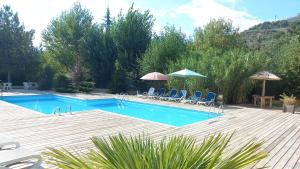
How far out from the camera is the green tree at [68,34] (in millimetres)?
24109

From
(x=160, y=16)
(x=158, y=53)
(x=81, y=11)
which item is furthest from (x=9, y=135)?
(x=81, y=11)

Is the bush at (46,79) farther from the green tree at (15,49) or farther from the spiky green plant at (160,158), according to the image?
the spiky green plant at (160,158)

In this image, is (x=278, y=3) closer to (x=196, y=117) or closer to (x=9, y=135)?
(x=196, y=117)

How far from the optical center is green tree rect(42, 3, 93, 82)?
79.1 ft

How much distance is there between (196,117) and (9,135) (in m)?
7.56

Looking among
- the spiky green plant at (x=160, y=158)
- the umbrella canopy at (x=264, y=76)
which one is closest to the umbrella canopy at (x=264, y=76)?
the umbrella canopy at (x=264, y=76)

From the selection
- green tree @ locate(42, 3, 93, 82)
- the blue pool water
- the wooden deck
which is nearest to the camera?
the wooden deck

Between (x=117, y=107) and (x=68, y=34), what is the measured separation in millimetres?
12301

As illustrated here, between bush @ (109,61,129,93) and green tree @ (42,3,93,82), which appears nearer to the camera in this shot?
bush @ (109,61,129,93)

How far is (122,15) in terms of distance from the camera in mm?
21859

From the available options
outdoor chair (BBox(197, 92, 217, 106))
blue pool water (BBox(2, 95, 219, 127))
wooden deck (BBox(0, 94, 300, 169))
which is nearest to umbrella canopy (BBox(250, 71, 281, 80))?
outdoor chair (BBox(197, 92, 217, 106))

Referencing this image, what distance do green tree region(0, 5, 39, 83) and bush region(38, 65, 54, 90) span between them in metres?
0.97

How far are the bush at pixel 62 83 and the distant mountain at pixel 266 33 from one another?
24003 mm

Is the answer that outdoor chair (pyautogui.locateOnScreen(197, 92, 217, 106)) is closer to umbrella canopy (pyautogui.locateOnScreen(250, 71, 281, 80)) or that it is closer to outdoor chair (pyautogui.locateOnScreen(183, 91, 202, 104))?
outdoor chair (pyautogui.locateOnScreen(183, 91, 202, 104))
